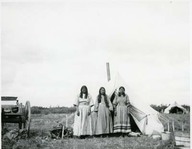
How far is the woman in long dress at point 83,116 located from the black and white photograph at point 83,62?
37mm

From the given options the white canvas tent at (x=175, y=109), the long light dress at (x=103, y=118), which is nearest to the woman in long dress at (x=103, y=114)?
the long light dress at (x=103, y=118)

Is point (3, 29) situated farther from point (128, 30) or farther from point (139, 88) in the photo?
point (139, 88)

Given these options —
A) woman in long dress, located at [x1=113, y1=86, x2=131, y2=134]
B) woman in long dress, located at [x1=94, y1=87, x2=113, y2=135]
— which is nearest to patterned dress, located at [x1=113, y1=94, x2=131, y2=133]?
woman in long dress, located at [x1=113, y1=86, x2=131, y2=134]

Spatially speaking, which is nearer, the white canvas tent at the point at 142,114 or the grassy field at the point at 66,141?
the grassy field at the point at 66,141

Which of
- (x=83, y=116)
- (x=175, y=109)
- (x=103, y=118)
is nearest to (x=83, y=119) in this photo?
(x=83, y=116)

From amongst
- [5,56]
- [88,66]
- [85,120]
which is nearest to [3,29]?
[5,56]

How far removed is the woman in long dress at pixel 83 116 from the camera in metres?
6.18

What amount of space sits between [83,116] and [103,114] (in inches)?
13.6

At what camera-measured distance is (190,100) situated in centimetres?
598

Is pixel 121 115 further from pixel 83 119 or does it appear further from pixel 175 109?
pixel 175 109

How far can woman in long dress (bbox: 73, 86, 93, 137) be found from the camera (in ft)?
20.3

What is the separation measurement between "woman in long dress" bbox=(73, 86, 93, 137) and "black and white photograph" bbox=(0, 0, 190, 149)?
0.04 metres

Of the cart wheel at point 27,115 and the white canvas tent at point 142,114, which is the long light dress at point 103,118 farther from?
the cart wheel at point 27,115

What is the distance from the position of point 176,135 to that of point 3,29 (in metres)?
3.34
